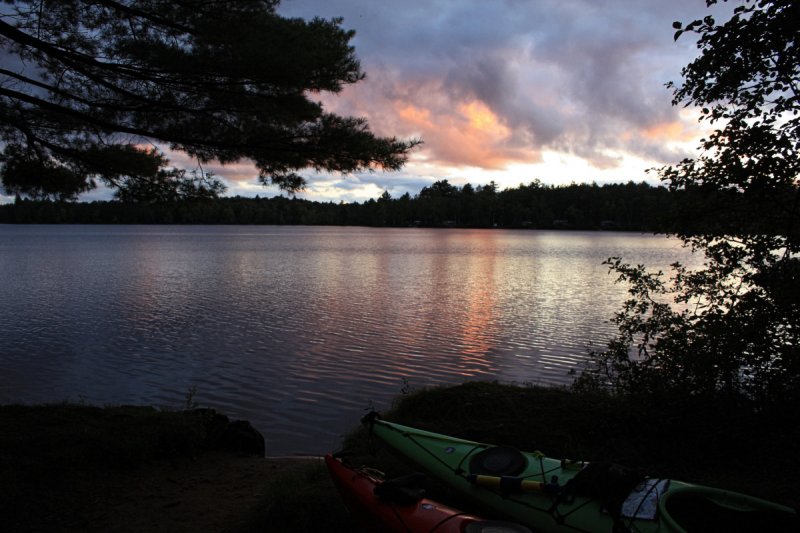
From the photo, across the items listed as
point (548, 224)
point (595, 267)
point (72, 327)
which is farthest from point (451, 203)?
point (72, 327)

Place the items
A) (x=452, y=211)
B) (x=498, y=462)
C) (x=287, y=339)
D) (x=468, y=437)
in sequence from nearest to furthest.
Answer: (x=498, y=462)
(x=468, y=437)
(x=287, y=339)
(x=452, y=211)

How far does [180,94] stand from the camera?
7172 mm

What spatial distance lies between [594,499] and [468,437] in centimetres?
178

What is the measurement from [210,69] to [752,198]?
19.8 feet

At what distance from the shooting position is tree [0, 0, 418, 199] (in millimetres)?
6535

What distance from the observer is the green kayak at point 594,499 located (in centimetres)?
345

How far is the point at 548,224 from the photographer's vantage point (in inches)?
5955

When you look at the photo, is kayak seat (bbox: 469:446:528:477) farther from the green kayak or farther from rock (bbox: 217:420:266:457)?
rock (bbox: 217:420:266:457)

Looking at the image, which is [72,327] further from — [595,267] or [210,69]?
[595,267]

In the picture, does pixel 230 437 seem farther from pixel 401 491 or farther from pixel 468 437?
pixel 401 491

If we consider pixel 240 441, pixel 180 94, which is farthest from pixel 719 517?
pixel 180 94

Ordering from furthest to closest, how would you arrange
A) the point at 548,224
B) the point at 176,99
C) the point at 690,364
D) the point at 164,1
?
the point at 548,224 → the point at 176,99 → the point at 164,1 → the point at 690,364

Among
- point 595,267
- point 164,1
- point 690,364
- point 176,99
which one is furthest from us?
point 595,267

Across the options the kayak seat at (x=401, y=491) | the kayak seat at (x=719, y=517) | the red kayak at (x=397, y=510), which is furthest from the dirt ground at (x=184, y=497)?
the kayak seat at (x=719, y=517)
